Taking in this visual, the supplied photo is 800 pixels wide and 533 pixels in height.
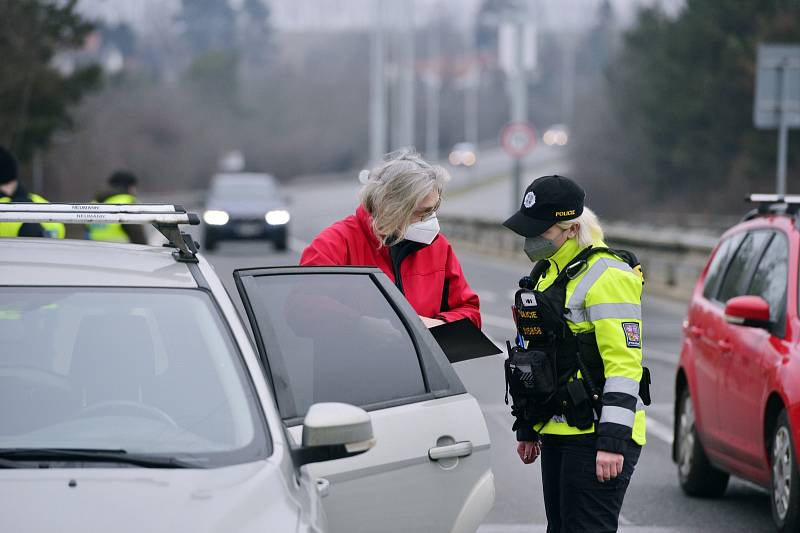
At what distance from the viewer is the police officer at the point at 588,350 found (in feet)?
15.9

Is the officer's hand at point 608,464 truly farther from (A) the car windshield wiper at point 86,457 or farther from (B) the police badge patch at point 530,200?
(A) the car windshield wiper at point 86,457

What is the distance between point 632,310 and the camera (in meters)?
4.93

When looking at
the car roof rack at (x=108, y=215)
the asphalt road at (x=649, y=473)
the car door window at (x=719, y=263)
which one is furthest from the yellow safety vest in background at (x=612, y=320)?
the car door window at (x=719, y=263)

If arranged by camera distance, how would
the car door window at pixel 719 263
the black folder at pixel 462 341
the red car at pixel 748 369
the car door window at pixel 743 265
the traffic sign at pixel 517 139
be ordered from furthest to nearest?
the traffic sign at pixel 517 139 < the car door window at pixel 719 263 < the car door window at pixel 743 265 < the red car at pixel 748 369 < the black folder at pixel 462 341

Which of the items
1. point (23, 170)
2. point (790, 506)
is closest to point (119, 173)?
point (790, 506)

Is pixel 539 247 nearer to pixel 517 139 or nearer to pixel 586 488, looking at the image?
pixel 586 488

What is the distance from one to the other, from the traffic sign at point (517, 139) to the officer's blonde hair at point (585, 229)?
27691 millimetres

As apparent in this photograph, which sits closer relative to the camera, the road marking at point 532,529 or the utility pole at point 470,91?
the road marking at point 532,529

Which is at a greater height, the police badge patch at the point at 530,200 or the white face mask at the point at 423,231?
the police badge patch at the point at 530,200

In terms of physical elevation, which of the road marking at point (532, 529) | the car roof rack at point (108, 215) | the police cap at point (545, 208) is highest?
the car roof rack at point (108, 215)

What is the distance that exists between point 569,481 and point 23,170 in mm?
36829

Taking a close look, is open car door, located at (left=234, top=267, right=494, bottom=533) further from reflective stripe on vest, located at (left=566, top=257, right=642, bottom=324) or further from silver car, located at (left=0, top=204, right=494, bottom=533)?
reflective stripe on vest, located at (left=566, top=257, right=642, bottom=324)

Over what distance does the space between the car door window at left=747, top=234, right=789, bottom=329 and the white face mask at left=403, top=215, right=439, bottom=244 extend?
2.67m

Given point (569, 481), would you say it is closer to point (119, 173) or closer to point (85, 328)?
point (85, 328)
